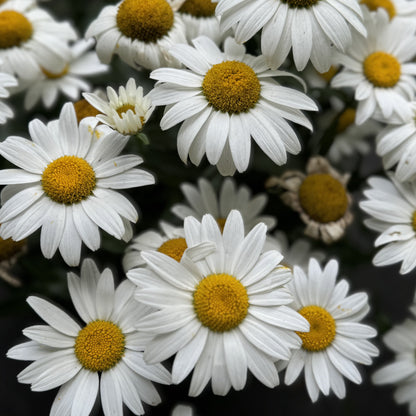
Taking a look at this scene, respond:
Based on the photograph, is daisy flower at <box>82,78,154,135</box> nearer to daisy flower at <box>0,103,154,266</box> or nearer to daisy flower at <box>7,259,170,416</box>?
daisy flower at <box>0,103,154,266</box>

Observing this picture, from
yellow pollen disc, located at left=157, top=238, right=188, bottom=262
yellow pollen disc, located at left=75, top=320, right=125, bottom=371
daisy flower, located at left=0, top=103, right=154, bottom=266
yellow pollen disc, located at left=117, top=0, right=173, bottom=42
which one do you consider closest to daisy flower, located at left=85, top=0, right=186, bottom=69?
yellow pollen disc, located at left=117, top=0, right=173, bottom=42

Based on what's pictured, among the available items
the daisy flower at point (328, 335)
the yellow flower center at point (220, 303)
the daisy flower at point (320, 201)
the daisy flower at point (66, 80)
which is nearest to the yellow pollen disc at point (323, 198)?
the daisy flower at point (320, 201)

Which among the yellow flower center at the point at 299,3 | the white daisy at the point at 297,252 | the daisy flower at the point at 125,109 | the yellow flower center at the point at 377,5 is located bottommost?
the white daisy at the point at 297,252

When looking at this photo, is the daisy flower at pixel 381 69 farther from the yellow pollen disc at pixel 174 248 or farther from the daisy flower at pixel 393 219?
the yellow pollen disc at pixel 174 248

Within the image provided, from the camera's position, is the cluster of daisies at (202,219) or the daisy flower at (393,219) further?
the daisy flower at (393,219)

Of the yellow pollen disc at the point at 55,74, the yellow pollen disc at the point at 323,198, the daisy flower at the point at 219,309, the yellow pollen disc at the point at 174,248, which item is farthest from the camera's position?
the yellow pollen disc at the point at 55,74

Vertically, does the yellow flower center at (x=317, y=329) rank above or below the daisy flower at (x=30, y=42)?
below
